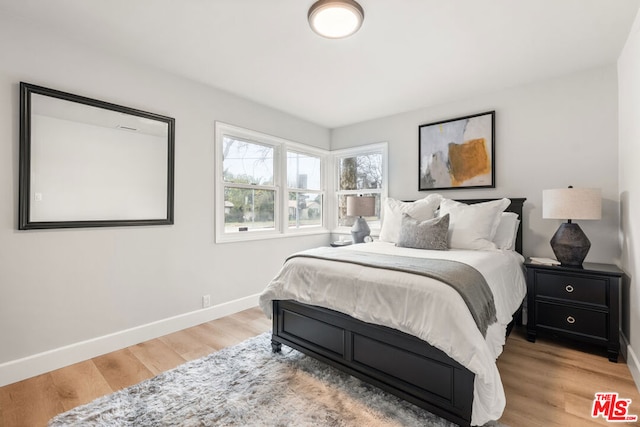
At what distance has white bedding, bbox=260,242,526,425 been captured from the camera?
1.43 meters

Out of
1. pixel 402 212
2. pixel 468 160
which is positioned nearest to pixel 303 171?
pixel 402 212

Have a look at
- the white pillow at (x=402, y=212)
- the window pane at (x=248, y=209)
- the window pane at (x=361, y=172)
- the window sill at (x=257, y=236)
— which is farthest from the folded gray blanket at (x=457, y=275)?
the window pane at (x=361, y=172)

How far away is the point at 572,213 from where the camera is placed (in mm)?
2391

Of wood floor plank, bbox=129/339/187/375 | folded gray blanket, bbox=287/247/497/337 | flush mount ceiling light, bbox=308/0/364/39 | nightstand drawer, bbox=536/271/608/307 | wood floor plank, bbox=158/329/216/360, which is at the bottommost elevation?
wood floor plank, bbox=129/339/187/375

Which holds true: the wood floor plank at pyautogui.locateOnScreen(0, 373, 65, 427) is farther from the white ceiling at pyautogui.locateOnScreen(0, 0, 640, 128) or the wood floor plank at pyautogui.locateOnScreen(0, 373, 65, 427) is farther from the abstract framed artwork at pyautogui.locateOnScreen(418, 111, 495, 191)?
the abstract framed artwork at pyautogui.locateOnScreen(418, 111, 495, 191)

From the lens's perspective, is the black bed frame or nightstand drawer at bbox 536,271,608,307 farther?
nightstand drawer at bbox 536,271,608,307

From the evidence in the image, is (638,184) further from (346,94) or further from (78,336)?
(78,336)

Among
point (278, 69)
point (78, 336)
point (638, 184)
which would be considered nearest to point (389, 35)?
point (278, 69)

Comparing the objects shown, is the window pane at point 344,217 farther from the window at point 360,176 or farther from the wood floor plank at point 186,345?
the wood floor plank at point 186,345

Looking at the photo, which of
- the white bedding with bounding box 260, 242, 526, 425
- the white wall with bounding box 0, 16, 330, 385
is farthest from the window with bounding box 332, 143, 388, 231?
the white bedding with bounding box 260, 242, 526, 425

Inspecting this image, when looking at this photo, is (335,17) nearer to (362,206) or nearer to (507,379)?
(362,206)

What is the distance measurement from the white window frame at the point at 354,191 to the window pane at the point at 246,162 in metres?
1.20

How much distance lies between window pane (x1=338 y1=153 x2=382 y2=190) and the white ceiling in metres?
1.25

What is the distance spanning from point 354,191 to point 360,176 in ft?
0.79
